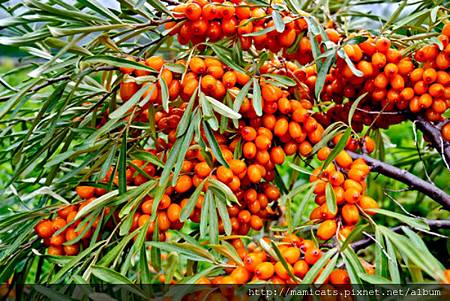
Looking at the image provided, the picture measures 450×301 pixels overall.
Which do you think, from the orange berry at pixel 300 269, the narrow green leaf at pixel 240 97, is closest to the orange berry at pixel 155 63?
the narrow green leaf at pixel 240 97

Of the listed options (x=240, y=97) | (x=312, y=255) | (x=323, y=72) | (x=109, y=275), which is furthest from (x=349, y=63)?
(x=109, y=275)

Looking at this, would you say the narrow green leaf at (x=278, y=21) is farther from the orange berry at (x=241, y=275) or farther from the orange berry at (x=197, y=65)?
the orange berry at (x=241, y=275)

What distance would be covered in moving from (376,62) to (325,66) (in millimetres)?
85

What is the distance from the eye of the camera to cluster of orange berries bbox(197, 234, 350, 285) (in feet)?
2.09

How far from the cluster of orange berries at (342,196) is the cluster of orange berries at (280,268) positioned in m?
0.04

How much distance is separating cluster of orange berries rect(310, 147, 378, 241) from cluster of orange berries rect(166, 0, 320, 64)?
190 mm

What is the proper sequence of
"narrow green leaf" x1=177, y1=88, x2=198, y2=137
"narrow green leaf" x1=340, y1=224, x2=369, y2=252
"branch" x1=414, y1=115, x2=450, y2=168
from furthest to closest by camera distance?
"branch" x1=414, y1=115, x2=450, y2=168 < "narrow green leaf" x1=177, y1=88, x2=198, y2=137 < "narrow green leaf" x1=340, y1=224, x2=369, y2=252

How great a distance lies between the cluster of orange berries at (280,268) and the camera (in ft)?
2.09

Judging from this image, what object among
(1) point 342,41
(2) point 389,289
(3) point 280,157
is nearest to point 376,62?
(1) point 342,41

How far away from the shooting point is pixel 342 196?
0.71m

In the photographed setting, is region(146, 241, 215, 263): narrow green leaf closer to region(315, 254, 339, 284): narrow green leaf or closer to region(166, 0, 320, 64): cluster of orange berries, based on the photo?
region(315, 254, 339, 284): narrow green leaf

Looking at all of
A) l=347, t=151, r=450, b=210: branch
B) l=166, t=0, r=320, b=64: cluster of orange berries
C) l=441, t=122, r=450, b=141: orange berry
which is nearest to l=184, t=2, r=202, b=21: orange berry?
l=166, t=0, r=320, b=64: cluster of orange berries

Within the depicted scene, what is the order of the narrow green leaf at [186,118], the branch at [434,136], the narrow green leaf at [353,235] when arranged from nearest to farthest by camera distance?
the narrow green leaf at [353,235] < the narrow green leaf at [186,118] < the branch at [434,136]

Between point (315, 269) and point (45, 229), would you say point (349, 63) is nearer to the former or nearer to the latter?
point (315, 269)
